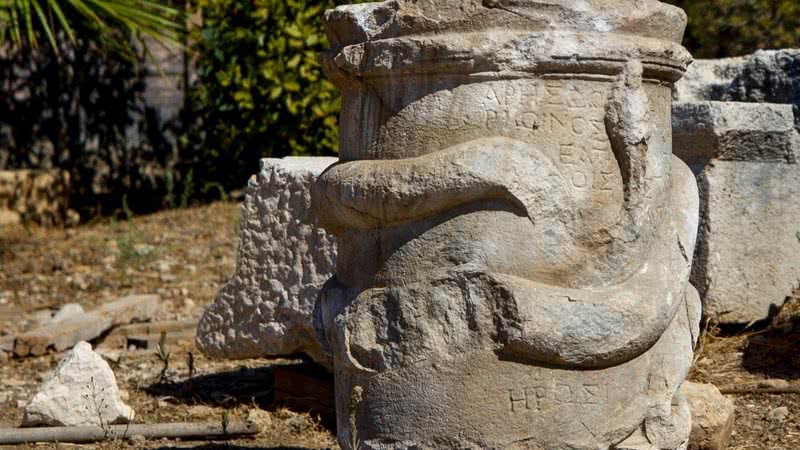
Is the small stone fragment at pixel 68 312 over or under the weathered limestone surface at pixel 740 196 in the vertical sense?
under

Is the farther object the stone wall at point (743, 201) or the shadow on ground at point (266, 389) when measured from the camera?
the stone wall at point (743, 201)

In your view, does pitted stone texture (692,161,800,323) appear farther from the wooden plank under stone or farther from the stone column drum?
the stone column drum

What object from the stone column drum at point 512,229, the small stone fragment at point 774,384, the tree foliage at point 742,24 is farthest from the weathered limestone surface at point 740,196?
the tree foliage at point 742,24

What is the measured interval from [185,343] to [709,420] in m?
2.84

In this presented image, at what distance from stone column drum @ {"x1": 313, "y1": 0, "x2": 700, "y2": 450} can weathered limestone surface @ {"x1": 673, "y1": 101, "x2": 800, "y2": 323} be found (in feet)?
6.38

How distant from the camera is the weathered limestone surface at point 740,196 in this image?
4895mm

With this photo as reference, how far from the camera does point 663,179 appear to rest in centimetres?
302

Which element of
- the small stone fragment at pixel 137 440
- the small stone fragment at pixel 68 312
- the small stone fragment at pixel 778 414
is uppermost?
the small stone fragment at pixel 778 414

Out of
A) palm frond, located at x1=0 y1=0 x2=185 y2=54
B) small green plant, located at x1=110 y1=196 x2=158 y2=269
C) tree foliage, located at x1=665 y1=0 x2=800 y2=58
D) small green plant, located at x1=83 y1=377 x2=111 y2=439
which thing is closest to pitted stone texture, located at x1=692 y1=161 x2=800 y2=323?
small green plant, located at x1=83 y1=377 x2=111 y2=439

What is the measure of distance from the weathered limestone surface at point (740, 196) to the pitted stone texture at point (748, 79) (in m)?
0.58

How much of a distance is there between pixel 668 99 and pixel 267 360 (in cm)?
298

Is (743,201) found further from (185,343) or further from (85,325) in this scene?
(85,325)

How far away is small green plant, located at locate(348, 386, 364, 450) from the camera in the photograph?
114 inches

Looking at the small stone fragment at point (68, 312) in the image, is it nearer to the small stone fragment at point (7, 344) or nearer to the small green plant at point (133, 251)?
the small stone fragment at point (7, 344)
